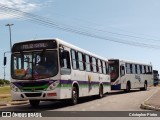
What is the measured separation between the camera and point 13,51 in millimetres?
18906

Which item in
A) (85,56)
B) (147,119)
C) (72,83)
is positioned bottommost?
(147,119)

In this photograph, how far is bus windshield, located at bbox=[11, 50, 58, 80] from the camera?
17.8 metres

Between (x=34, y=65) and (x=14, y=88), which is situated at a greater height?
(x=34, y=65)

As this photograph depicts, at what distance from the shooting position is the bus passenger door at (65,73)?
59.7 ft

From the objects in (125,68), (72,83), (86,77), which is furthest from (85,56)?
(125,68)

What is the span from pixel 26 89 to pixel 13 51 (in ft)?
7.04

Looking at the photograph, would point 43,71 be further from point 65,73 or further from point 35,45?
point 35,45

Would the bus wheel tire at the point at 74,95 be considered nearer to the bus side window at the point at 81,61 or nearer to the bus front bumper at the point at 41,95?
the bus side window at the point at 81,61

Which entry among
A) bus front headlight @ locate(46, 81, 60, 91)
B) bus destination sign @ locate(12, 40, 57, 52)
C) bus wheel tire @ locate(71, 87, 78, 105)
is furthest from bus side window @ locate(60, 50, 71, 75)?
bus wheel tire @ locate(71, 87, 78, 105)

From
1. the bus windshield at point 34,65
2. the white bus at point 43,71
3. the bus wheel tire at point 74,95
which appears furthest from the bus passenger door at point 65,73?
the bus wheel tire at point 74,95

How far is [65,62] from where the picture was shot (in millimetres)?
18812

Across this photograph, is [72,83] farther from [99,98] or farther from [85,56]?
[99,98]

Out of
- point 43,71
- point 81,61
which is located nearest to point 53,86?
point 43,71

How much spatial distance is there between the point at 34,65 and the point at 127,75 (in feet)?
62.2
